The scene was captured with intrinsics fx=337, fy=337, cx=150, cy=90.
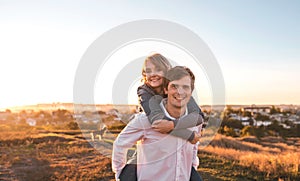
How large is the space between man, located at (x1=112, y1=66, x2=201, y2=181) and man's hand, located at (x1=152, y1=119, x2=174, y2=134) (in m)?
0.06

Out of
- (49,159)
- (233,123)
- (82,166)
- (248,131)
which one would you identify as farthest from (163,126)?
(233,123)

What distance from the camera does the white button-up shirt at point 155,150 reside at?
106 inches

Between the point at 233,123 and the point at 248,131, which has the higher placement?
the point at 233,123

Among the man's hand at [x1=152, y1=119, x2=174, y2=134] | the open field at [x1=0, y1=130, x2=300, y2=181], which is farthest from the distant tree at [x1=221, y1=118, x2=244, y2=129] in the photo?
the man's hand at [x1=152, y1=119, x2=174, y2=134]

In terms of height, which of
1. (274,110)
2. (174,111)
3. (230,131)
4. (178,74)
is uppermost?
(178,74)

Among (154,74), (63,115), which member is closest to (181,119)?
(154,74)

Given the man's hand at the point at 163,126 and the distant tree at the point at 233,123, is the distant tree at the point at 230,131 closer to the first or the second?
the distant tree at the point at 233,123

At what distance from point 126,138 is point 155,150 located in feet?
0.85

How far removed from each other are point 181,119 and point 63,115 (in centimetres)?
2702

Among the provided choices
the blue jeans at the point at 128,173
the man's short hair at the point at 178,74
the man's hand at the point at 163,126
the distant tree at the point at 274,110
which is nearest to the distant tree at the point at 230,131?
the distant tree at the point at 274,110

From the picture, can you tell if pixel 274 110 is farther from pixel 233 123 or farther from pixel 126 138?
pixel 126 138

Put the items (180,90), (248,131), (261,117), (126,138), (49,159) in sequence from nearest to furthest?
(180,90) < (126,138) < (49,159) < (248,131) < (261,117)

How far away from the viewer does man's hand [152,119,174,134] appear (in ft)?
8.63

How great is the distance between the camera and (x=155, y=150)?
8.77ft
